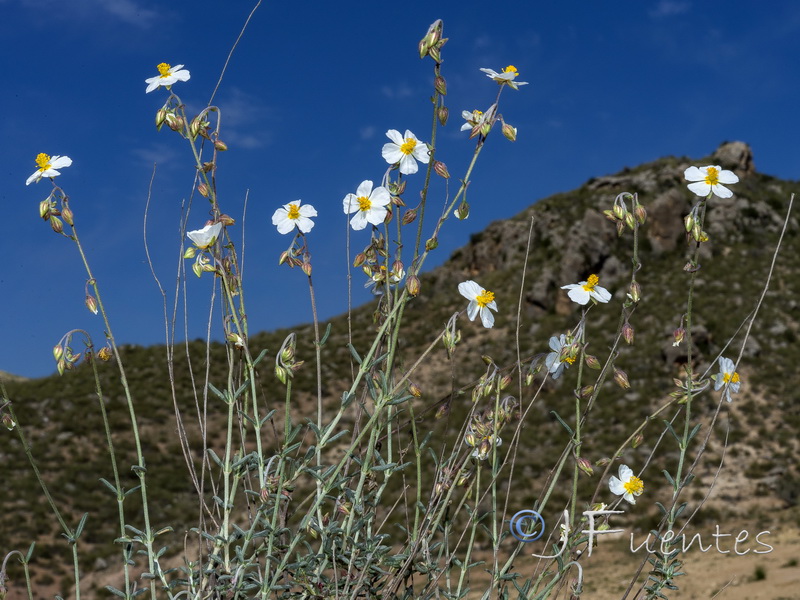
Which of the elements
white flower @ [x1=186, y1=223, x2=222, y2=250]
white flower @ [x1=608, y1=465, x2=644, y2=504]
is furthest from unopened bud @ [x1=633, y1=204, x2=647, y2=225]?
white flower @ [x1=186, y1=223, x2=222, y2=250]

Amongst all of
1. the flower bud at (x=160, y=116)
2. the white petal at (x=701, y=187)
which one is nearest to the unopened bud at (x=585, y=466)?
the white petal at (x=701, y=187)

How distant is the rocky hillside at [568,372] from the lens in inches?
A: 741

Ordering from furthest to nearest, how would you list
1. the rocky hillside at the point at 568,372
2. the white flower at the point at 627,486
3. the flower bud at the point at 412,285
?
the rocky hillside at the point at 568,372
the white flower at the point at 627,486
the flower bud at the point at 412,285

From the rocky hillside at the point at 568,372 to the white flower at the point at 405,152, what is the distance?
1641 cm

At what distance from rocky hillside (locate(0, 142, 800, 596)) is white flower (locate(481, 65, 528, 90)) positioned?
1662 cm

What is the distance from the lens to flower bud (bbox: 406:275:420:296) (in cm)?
198

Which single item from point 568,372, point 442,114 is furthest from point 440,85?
point 568,372

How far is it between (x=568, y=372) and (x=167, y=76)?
22.1 m

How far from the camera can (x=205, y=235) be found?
212cm

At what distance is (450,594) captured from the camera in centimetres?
219

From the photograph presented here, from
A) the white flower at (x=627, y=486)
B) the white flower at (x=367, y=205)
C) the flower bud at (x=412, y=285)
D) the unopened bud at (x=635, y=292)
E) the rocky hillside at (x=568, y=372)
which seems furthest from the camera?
the rocky hillside at (x=568, y=372)

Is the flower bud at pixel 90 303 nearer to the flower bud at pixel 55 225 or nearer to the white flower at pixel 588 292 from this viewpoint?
the flower bud at pixel 55 225

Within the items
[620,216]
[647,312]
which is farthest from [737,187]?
[620,216]

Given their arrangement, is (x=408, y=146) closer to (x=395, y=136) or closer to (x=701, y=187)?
(x=395, y=136)
